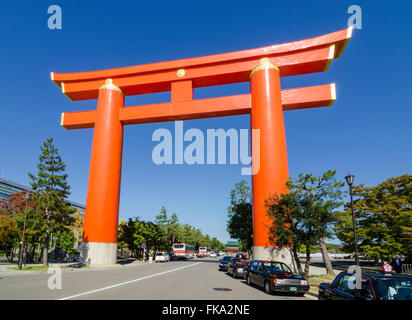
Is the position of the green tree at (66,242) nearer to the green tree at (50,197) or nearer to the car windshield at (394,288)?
the green tree at (50,197)

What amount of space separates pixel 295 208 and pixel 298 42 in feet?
54.2

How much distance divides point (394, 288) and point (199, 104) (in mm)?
23401

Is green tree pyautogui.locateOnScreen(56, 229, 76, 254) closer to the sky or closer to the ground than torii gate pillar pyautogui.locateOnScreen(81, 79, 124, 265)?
closer to the ground

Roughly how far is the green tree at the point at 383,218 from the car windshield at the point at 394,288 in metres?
18.7

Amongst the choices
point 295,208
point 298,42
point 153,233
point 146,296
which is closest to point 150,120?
point 298,42

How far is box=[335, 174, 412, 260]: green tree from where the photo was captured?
24.2 m

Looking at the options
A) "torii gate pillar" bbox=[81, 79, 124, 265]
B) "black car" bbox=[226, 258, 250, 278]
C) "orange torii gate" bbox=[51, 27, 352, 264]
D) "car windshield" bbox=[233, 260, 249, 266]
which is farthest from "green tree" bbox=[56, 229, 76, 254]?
"car windshield" bbox=[233, 260, 249, 266]

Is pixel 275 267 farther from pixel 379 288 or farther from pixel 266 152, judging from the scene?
pixel 266 152

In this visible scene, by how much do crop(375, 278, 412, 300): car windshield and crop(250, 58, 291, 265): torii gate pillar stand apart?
55.1 feet

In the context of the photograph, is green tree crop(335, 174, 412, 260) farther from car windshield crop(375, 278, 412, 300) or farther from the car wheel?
car windshield crop(375, 278, 412, 300)

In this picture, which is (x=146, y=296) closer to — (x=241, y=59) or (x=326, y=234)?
(x=326, y=234)

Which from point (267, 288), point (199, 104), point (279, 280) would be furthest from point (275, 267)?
point (199, 104)
